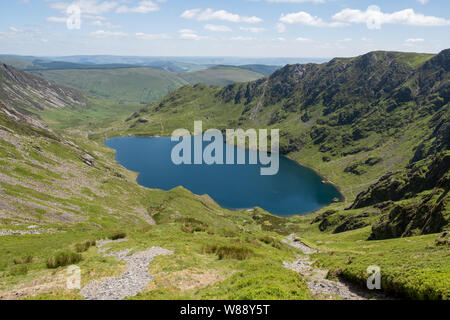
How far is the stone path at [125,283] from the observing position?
944 inches

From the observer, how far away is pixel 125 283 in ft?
85.9

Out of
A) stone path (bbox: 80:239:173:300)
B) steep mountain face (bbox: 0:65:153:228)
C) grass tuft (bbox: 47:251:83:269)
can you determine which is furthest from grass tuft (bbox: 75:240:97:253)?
steep mountain face (bbox: 0:65:153:228)

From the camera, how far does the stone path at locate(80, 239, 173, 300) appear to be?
2398cm

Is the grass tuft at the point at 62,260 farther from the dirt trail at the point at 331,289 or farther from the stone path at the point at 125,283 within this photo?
the dirt trail at the point at 331,289

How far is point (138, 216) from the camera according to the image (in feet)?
319

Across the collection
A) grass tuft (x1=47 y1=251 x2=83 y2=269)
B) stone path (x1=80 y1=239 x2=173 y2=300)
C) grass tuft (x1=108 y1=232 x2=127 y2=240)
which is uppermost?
stone path (x1=80 y1=239 x2=173 y2=300)

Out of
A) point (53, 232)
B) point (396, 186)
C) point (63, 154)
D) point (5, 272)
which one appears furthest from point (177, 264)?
point (63, 154)

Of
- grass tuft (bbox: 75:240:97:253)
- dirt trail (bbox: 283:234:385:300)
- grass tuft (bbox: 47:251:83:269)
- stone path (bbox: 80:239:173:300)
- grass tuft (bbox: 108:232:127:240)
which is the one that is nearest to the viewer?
dirt trail (bbox: 283:234:385:300)

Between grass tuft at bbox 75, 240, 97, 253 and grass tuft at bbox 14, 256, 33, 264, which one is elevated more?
grass tuft at bbox 14, 256, 33, 264

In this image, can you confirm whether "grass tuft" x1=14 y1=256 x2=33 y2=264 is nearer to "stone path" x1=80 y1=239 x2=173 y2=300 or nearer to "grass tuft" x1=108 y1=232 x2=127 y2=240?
"stone path" x1=80 y1=239 x2=173 y2=300

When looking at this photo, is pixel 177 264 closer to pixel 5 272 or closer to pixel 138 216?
pixel 5 272

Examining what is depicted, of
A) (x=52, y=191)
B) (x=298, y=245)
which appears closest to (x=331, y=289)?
(x=298, y=245)

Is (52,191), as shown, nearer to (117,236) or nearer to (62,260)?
(117,236)

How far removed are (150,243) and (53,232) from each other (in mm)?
30418
